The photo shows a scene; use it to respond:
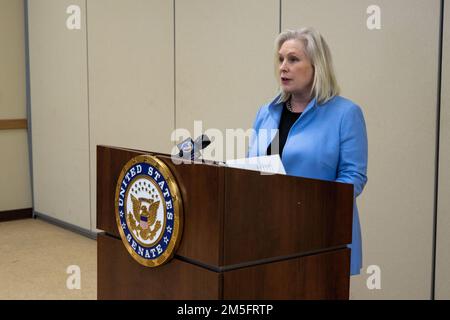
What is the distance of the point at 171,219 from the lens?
1495 mm

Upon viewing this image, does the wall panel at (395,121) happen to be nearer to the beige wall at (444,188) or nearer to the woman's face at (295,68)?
the beige wall at (444,188)

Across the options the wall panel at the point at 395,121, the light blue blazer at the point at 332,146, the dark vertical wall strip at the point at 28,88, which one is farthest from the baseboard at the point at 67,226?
the light blue blazer at the point at 332,146

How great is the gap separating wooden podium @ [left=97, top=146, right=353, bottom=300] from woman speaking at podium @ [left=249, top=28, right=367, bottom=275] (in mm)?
430

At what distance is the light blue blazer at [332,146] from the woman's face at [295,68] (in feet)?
0.27

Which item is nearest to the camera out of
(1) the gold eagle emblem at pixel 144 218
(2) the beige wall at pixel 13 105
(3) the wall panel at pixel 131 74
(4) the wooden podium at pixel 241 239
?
(4) the wooden podium at pixel 241 239

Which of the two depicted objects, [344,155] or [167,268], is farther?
[344,155]

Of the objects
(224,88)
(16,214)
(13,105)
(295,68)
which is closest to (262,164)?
(295,68)

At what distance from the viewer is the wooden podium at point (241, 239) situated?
1.41 meters

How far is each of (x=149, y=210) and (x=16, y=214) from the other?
18.2ft

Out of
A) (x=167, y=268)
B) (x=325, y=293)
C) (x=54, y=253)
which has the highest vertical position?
(x=167, y=268)

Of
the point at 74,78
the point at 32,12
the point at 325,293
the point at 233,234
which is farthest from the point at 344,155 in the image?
the point at 32,12

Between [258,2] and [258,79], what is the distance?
0.50 m

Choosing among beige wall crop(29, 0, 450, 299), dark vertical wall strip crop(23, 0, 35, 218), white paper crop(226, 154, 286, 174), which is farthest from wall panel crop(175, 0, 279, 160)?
dark vertical wall strip crop(23, 0, 35, 218)
